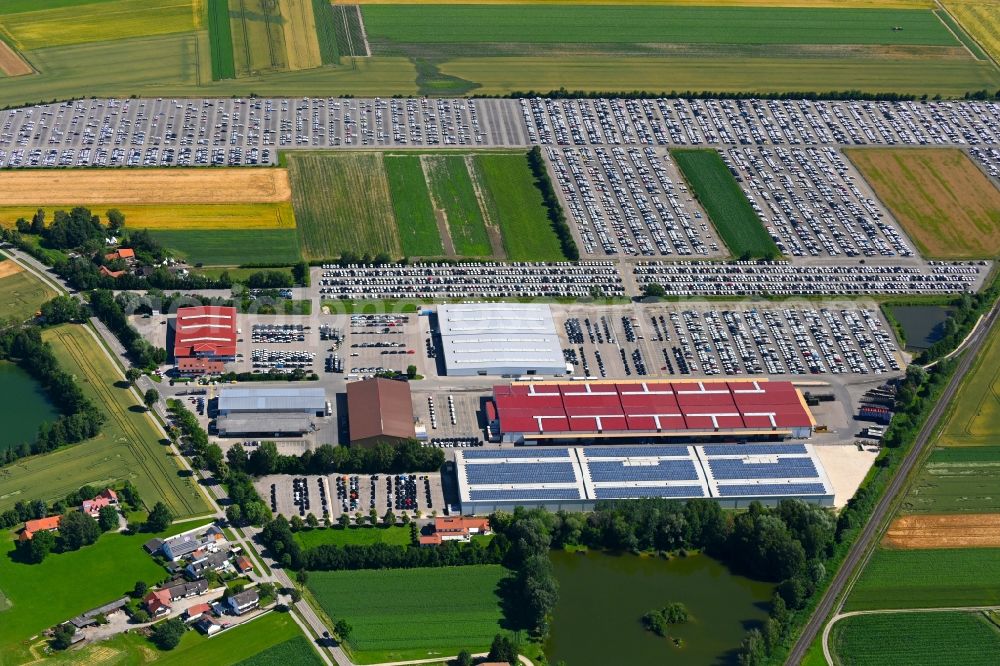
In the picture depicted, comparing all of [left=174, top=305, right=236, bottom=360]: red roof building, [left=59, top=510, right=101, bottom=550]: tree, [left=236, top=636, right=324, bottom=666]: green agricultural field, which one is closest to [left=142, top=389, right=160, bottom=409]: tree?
[left=174, top=305, right=236, bottom=360]: red roof building

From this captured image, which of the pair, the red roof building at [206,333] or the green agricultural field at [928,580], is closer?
the green agricultural field at [928,580]

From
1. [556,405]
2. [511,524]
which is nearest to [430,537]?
[511,524]

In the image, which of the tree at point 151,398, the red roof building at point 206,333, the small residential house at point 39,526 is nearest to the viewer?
the small residential house at point 39,526

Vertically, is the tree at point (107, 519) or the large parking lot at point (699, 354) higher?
the large parking lot at point (699, 354)

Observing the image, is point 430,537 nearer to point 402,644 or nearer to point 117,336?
point 402,644

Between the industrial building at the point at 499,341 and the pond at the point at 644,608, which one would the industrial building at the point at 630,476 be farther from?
the industrial building at the point at 499,341

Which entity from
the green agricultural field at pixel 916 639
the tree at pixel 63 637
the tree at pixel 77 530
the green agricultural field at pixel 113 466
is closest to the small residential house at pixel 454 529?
the green agricultural field at pixel 113 466

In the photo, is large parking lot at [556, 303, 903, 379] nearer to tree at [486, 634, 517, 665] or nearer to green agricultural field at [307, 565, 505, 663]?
green agricultural field at [307, 565, 505, 663]
